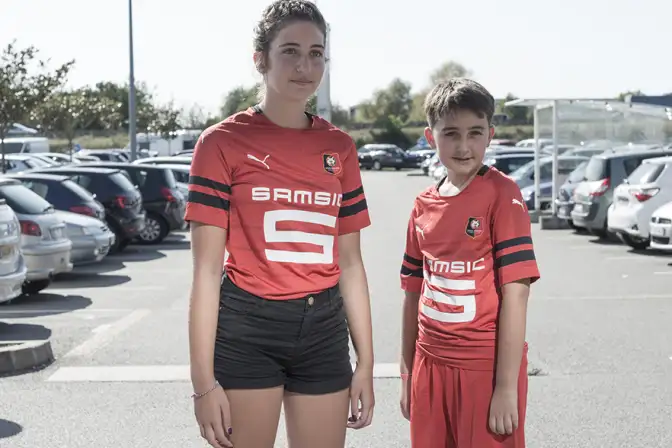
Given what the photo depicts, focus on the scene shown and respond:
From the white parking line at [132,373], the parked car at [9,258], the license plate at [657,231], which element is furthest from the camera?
the license plate at [657,231]

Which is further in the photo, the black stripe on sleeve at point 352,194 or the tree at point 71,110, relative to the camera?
the tree at point 71,110

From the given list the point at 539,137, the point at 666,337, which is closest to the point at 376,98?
the point at 539,137

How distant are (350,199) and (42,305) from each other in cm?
1016

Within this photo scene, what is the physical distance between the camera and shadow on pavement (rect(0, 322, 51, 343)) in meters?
10.7

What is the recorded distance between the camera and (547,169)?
1083 inches

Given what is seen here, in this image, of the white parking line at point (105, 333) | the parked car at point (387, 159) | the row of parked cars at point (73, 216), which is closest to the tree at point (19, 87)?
the row of parked cars at point (73, 216)

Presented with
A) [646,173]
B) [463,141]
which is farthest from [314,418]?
[646,173]

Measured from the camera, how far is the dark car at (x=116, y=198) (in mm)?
19641

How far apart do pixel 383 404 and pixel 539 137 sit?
1994cm

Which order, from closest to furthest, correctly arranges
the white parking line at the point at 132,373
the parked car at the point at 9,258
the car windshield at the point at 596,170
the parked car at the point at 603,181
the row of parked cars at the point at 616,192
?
the white parking line at the point at 132,373 < the parked car at the point at 9,258 < the row of parked cars at the point at 616,192 < the parked car at the point at 603,181 < the car windshield at the point at 596,170

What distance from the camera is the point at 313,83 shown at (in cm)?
358

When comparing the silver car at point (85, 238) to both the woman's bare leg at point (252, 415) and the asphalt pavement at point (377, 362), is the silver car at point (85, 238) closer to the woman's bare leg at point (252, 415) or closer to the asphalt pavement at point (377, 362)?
the asphalt pavement at point (377, 362)

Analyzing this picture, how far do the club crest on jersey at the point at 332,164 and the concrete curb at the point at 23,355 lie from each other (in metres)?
6.05

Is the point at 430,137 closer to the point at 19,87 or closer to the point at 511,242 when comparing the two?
the point at 511,242
